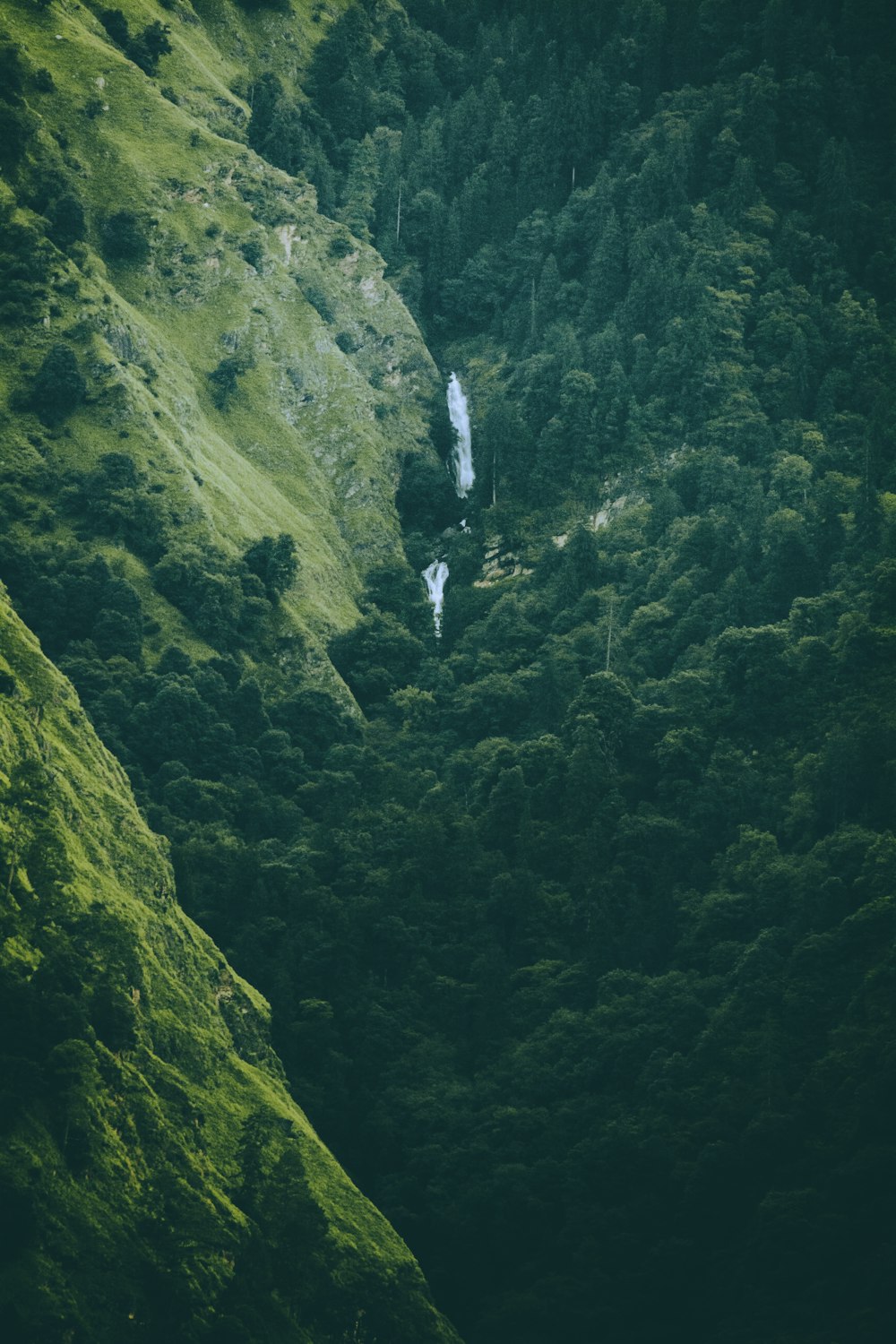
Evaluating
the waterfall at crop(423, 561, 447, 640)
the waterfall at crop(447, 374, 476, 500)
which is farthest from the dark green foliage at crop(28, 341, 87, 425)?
the waterfall at crop(447, 374, 476, 500)

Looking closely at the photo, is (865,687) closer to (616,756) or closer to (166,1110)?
(616,756)

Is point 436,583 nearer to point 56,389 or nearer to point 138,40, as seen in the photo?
point 56,389

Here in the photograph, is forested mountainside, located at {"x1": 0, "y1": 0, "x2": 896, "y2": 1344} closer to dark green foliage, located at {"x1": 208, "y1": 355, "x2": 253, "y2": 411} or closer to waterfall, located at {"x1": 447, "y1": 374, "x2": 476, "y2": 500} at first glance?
dark green foliage, located at {"x1": 208, "y1": 355, "x2": 253, "y2": 411}

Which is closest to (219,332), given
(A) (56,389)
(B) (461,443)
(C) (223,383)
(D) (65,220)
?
(C) (223,383)

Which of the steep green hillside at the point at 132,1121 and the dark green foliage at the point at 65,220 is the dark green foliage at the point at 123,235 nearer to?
the dark green foliage at the point at 65,220

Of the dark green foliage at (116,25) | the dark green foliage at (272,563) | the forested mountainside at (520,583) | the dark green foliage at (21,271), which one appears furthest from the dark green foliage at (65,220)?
the dark green foliage at (272,563)

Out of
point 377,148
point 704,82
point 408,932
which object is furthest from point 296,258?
point 408,932
